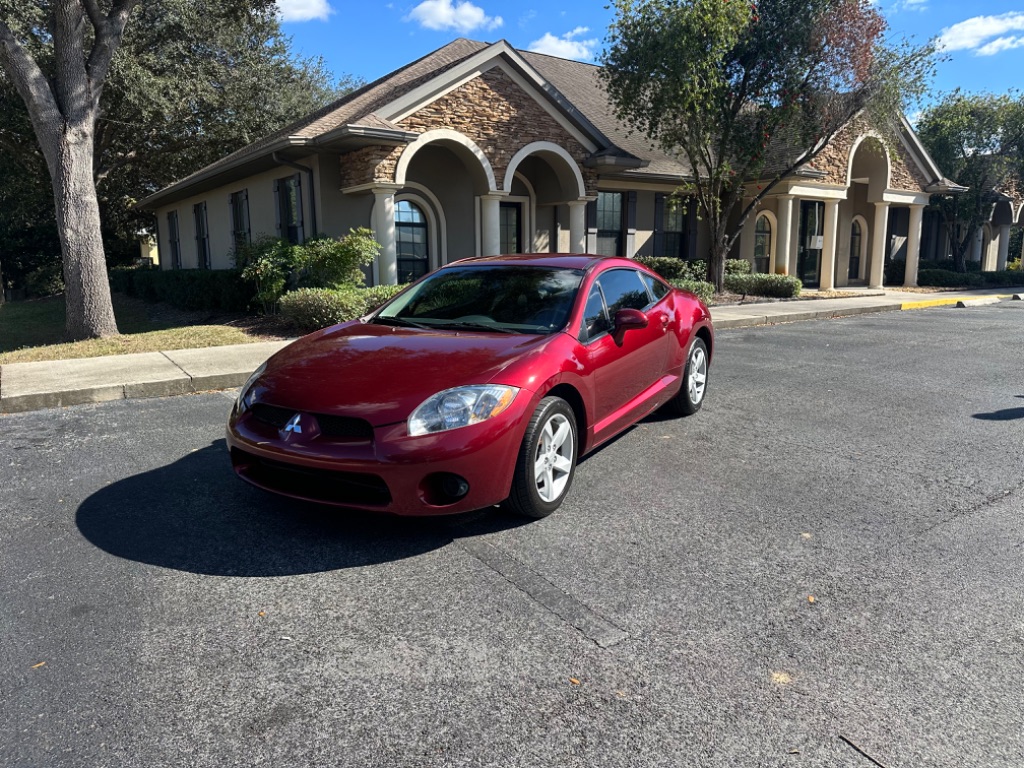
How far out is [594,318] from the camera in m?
4.88

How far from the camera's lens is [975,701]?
8.25 ft

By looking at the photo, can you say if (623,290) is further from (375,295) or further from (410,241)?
(410,241)

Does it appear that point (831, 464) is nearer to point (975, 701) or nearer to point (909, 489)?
point (909, 489)

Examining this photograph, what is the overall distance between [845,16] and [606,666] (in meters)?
17.0

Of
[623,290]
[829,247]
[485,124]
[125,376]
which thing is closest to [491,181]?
[485,124]

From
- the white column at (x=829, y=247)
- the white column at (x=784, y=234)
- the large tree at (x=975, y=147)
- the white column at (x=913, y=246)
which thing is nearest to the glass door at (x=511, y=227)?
the white column at (x=784, y=234)

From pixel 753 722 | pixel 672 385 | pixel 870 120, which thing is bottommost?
pixel 753 722

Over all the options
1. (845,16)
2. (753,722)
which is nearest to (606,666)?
(753,722)

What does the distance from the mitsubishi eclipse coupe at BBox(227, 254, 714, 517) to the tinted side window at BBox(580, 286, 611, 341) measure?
11 mm

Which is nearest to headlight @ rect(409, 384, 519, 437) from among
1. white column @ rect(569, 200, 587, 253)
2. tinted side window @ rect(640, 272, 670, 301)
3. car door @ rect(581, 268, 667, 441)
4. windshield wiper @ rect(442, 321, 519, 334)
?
windshield wiper @ rect(442, 321, 519, 334)

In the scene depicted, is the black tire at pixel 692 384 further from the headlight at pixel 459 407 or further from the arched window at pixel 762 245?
the arched window at pixel 762 245

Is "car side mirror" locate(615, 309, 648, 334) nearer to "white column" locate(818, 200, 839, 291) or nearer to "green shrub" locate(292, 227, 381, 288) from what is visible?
"green shrub" locate(292, 227, 381, 288)

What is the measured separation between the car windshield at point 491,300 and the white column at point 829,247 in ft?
62.6

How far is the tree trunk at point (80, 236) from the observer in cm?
A: 1109
